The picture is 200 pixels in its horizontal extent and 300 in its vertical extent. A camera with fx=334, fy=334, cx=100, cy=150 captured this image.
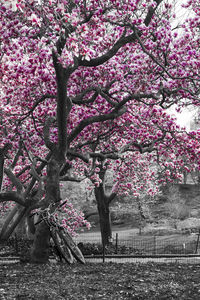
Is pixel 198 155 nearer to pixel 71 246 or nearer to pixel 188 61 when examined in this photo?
pixel 188 61

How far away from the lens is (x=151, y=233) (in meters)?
34.2

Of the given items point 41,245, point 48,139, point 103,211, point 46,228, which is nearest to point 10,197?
point 46,228

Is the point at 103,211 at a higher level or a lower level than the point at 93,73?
lower

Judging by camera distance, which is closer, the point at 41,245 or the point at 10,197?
the point at 41,245

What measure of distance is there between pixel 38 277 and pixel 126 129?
6.29 m

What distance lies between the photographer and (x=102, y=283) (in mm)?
6008

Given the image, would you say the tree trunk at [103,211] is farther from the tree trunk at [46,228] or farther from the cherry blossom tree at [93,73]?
the tree trunk at [46,228]

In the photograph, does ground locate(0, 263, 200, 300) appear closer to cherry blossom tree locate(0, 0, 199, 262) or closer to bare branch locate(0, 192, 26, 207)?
cherry blossom tree locate(0, 0, 199, 262)

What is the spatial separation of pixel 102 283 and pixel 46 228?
11.8ft

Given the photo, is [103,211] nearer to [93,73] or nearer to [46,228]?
[46,228]

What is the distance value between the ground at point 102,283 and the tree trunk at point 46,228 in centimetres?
132

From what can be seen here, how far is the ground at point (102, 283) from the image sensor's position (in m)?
5.17

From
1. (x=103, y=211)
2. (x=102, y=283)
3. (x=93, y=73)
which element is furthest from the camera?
(x=103, y=211)

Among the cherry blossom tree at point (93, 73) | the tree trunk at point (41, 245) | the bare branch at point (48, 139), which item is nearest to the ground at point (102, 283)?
the tree trunk at point (41, 245)
